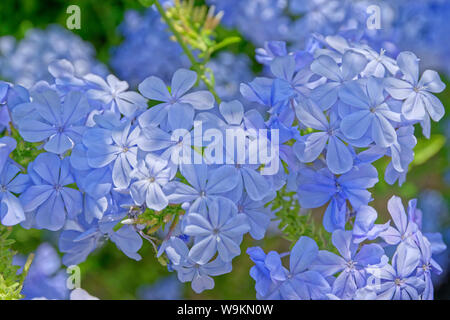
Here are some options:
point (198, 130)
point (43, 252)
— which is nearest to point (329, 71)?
point (198, 130)

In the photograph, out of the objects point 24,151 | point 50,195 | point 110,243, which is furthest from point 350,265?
point 110,243

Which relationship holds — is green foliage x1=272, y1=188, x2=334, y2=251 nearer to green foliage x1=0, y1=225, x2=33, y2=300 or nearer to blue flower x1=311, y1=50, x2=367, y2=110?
blue flower x1=311, y1=50, x2=367, y2=110

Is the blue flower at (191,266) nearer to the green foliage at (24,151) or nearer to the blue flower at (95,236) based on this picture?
the blue flower at (95,236)

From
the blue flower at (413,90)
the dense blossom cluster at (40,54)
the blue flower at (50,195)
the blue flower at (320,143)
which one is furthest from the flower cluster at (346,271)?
the dense blossom cluster at (40,54)

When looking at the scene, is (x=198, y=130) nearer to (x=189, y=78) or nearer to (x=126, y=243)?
(x=189, y=78)

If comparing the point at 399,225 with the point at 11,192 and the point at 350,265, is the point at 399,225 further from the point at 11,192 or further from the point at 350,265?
the point at 11,192
